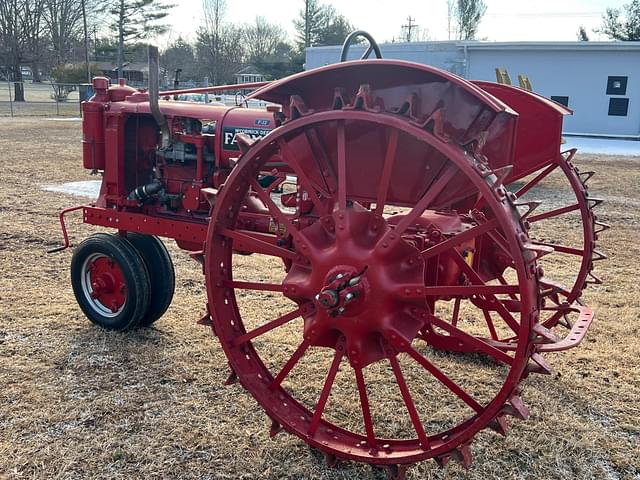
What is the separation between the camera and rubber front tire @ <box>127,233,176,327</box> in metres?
4.18

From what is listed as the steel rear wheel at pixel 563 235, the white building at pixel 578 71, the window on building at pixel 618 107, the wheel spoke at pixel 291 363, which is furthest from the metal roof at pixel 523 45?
the wheel spoke at pixel 291 363

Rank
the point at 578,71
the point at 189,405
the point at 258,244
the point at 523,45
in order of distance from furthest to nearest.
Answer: the point at 523,45, the point at 578,71, the point at 189,405, the point at 258,244

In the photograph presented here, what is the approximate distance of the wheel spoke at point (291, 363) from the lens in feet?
8.73

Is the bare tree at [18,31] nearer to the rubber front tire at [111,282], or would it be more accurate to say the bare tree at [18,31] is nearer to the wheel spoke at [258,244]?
the rubber front tire at [111,282]

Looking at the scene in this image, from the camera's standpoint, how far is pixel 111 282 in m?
4.19

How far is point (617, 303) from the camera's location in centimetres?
496

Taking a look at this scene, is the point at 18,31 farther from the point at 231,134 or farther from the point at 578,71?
the point at 231,134

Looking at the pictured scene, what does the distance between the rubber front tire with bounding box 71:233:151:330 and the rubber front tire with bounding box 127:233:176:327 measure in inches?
3.1

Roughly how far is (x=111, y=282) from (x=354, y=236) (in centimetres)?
228

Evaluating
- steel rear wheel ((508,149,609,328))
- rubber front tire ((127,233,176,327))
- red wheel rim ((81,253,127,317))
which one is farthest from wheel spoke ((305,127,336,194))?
→ red wheel rim ((81,253,127,317))

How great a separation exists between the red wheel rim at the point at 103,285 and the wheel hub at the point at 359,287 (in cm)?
197

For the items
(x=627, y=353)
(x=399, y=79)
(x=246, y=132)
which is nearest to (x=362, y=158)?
(x=399, y=79)

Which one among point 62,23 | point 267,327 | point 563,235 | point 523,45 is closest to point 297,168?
point 267,327

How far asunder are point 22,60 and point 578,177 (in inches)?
1567
